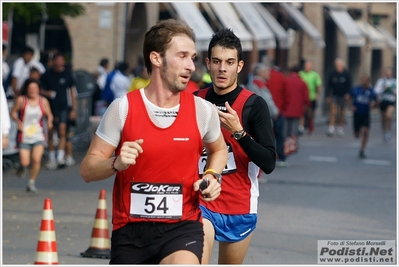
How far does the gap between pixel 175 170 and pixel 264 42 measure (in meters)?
29.5

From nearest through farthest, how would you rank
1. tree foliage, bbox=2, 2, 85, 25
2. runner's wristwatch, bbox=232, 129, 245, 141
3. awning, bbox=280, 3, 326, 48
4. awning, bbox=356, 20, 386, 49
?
runner's wristwatch, bbox=232, 129, 245, 141 → tree foliage, bbox=2, 2, 85, 25 → awning, bbox=280, 3, 326, 48 → awning, bbox=356, 20, 386, 49

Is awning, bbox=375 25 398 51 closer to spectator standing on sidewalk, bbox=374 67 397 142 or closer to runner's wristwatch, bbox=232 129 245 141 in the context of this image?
spectator standing on sidewalk, bbox=374 67 397 142

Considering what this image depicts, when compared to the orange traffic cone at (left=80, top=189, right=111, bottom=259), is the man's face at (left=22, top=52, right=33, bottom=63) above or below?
above

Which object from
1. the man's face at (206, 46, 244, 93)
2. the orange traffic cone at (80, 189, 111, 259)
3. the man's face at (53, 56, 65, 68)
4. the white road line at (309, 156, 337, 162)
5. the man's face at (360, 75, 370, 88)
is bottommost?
the white road line at (309, 156, 337, 162)

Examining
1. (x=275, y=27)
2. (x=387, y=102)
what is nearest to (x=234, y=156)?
(x=387, y=102)

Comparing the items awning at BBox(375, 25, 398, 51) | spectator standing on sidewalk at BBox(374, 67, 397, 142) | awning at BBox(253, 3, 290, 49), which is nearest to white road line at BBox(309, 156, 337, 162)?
spectator standing on sidewalk at BBox(374, 67, 397, 142)

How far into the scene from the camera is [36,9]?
17750mm

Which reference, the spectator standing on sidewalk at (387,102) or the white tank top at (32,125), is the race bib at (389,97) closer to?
the spectator standing on sidewalk at (387,102)

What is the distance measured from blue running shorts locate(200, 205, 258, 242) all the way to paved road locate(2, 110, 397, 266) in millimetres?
2649

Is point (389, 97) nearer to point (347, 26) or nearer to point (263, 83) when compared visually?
point (263, 83)

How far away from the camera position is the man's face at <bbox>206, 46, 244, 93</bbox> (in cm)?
634

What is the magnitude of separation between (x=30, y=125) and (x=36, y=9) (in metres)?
3.96

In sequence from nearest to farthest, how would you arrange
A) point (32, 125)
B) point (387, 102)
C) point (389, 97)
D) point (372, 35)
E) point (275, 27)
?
point (32, 125) → point (387, 102) → point (389, 97) → point (275, 27) → point (372, 35)

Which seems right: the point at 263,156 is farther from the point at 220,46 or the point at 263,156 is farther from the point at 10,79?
the point at 10,79
